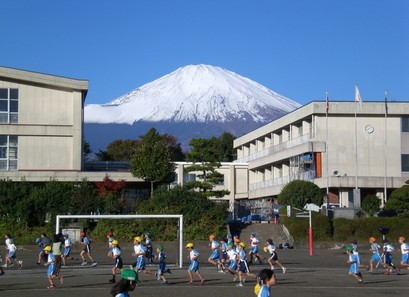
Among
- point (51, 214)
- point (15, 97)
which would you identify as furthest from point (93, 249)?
point (15, 97)

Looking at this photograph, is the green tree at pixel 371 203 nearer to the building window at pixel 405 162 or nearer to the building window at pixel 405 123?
the building window at pixel 405 162

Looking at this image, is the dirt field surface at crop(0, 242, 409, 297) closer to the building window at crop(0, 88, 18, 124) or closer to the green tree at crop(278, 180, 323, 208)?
the building window at crop(0, 88, 18, 124)

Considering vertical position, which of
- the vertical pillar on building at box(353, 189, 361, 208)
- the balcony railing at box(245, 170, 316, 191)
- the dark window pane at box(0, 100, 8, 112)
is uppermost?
the dark window pane at box(0, 100, 8, 112)

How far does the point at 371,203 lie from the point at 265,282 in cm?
5054

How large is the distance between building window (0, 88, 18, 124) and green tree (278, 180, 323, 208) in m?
21.8

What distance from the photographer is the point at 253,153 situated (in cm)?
8506

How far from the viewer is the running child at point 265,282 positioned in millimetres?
10250

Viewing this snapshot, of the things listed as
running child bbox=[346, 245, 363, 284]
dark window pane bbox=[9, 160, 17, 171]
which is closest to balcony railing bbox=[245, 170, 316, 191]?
dark window pane bbox=[9, 160, 17, 171]

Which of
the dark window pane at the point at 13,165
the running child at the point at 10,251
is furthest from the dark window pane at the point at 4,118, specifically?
the running child at the point at 10,251

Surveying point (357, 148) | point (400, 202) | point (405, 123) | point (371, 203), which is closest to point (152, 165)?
point (400, 202)

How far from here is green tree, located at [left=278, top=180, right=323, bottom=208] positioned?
5769cm

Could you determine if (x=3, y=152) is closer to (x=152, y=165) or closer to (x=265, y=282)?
(x=152, y=165)

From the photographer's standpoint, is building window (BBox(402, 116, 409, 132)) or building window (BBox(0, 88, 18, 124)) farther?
building window (BBox(402, 116, 409, 132))

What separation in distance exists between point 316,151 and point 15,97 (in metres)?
25.8
